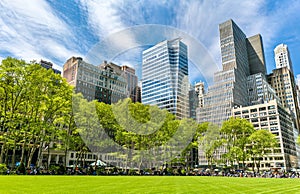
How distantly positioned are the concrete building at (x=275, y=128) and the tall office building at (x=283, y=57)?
9969 cm

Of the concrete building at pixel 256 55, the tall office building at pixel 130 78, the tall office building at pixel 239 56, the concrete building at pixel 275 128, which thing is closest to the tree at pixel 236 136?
the tall office building at pixel 130 78

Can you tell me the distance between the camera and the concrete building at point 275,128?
86250mm

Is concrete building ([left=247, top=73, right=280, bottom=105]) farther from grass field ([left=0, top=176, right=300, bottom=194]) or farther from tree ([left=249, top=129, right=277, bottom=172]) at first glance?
grass field ([left=0, top=176, right=300, bottom=194])

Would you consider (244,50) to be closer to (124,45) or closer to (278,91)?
(278,91)

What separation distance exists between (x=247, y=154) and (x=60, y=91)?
37.7 meters

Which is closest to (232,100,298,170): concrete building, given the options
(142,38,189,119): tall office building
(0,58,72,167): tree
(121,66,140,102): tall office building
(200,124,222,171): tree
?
(200,124,222,171): tree

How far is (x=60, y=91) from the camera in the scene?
29.4 m

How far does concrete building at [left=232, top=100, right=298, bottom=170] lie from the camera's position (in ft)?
283

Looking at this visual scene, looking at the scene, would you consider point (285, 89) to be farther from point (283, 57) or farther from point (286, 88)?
point (283, 57)

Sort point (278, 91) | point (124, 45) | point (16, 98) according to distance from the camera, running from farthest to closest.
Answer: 1. point (278, 91)
2. point (16, 98)
3. point (124, 45)

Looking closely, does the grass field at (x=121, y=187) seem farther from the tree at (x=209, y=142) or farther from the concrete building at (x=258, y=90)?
the concrete building at (x=258, y=90)

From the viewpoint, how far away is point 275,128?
90812 millimetres

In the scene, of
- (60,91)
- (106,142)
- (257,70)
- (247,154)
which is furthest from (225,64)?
(106,142)

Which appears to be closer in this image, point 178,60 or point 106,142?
point 178,60
